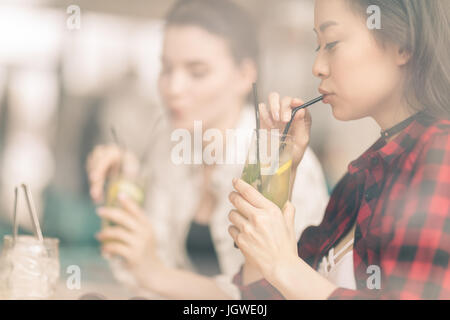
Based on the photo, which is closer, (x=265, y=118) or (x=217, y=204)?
(x=265, y=118)

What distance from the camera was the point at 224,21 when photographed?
1507mm

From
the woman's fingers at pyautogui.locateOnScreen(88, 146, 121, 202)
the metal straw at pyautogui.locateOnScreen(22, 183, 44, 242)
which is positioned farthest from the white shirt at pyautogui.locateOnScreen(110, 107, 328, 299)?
the metal straw at pyautogui.locateOnScreen(22, 183, 44, 242)

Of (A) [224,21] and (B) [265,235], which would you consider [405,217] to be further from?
(A) [224,21]

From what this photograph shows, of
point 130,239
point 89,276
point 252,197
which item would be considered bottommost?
point 89,276

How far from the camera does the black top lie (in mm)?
1506

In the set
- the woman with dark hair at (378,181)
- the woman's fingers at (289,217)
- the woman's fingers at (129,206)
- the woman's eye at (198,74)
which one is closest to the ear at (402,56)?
the woman with dark hair at (378,181)

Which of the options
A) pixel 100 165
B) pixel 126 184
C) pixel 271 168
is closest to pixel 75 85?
pixel 100 165

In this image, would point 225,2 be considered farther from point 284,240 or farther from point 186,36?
point 284,240

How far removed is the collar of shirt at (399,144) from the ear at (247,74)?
1.47ft

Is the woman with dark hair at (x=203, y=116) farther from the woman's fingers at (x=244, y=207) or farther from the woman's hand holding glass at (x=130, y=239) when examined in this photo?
the woman's fingers at (x=244, y=207)

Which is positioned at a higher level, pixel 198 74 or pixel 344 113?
pixel 198 74

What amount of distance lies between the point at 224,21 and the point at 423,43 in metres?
0.61

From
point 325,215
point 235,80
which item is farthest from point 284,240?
point 235,80

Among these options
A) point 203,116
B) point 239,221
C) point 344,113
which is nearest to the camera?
point 239,221
